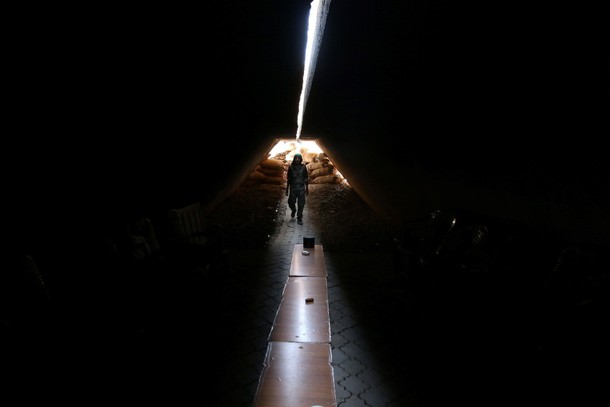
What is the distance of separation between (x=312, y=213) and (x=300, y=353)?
858cm

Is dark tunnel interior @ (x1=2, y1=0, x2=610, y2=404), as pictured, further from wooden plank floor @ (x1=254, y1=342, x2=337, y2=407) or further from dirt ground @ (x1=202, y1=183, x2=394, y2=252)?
dirt ground @ (x1=202, y1=183, x2=394, y2=252)

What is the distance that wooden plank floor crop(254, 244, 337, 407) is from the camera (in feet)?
8.42

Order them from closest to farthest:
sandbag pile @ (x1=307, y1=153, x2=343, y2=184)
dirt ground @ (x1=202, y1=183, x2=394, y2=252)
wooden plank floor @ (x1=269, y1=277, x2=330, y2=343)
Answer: wooden plank floor @ (x1=269, y1=277, x2=330, y2=343)
dirt ground @ (x1=202, y1=183, x2=394, y2=252)
sandbag pile @ (x1=307, y1=153, x2=343, y2=184)

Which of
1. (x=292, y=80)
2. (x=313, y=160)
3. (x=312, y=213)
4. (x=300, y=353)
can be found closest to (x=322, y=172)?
(x=313, y=160)

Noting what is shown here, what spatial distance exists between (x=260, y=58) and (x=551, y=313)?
3.62m

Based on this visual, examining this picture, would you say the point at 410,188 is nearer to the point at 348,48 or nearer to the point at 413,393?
the point at 348,48

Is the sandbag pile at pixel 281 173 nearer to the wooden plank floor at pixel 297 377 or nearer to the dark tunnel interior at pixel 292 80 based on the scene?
the dark tunnel interior at pixel 292 80

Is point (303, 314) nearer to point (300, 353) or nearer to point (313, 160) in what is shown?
point (300, 353)

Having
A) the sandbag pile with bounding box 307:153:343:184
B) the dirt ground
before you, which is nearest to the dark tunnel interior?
the dirt ground

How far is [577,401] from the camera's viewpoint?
8.29ft

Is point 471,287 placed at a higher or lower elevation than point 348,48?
lower

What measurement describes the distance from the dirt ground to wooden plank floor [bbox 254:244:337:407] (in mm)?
2032

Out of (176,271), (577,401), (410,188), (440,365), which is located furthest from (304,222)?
(577,401)

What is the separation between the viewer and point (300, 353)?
319 centimetres
